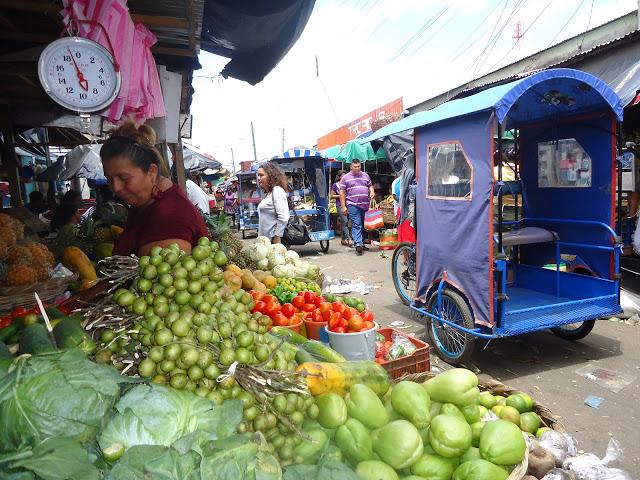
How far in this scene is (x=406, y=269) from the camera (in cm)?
667

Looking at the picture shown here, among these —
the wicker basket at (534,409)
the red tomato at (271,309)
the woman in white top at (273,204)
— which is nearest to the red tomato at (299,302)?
the red tomato at (271,309)

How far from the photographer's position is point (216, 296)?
204 centimetres

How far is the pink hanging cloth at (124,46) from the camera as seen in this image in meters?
2.70

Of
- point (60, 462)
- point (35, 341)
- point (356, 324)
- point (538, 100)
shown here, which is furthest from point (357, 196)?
point (60, 462)

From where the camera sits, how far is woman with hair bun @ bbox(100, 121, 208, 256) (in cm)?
266

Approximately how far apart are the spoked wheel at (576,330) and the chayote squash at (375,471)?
155 inches

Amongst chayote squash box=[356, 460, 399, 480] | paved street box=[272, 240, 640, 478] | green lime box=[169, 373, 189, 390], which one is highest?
green lime box=[169, 373, 189, 390]

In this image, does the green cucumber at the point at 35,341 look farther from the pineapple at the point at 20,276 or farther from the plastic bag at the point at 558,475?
the plastic bag at the point at 558,475

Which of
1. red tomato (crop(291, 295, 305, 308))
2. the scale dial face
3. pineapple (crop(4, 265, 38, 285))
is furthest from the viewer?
red tomato (crop(291, 295, 305, 308))

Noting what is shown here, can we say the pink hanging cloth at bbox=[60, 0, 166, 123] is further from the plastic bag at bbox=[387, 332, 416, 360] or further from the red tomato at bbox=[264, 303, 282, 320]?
the plastic bag at bbox=[387, 332, 416, 360]

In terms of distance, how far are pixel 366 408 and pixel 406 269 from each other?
4.89 m

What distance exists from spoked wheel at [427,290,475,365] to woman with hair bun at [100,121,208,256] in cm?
274

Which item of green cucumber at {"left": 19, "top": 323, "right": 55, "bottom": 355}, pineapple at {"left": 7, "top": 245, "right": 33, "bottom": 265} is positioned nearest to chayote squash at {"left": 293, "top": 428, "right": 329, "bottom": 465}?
green cucumber at {"left": 19, "top": 323, "right": 55, "bottom": 355}

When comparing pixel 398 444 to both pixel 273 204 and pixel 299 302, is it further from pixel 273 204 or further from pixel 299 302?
pixel 273 204
